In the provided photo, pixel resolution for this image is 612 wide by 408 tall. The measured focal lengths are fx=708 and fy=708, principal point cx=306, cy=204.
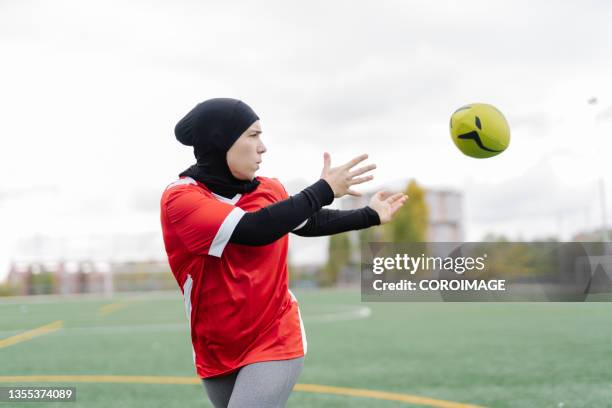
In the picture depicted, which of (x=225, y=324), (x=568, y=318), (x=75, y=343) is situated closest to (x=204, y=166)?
(x=225, y=324)

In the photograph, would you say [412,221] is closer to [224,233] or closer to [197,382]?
[197,382]

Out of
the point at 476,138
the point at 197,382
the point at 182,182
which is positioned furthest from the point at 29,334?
the point at 182,182

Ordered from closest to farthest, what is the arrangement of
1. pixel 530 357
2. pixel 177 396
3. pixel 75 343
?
pixel 177 396 < pixel 530 357 < pixel 75 343

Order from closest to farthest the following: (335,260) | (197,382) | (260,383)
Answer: (260,383) < (197,382) < (335,260)

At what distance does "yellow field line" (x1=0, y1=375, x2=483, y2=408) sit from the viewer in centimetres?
759

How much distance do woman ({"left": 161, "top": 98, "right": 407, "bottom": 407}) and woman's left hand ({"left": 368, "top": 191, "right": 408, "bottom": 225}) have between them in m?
0.35

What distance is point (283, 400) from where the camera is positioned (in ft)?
12.1

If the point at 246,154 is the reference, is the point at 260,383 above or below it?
below

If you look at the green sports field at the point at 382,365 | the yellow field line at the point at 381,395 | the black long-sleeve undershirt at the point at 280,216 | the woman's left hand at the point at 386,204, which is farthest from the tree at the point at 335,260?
the black long-sleeve undershirt at the point at 280,216

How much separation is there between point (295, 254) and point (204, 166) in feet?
279

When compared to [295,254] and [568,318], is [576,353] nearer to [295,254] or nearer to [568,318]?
[568,318]

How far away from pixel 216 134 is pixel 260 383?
1285mm

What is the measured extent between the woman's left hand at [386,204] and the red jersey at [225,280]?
65cm

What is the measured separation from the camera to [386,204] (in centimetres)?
420
